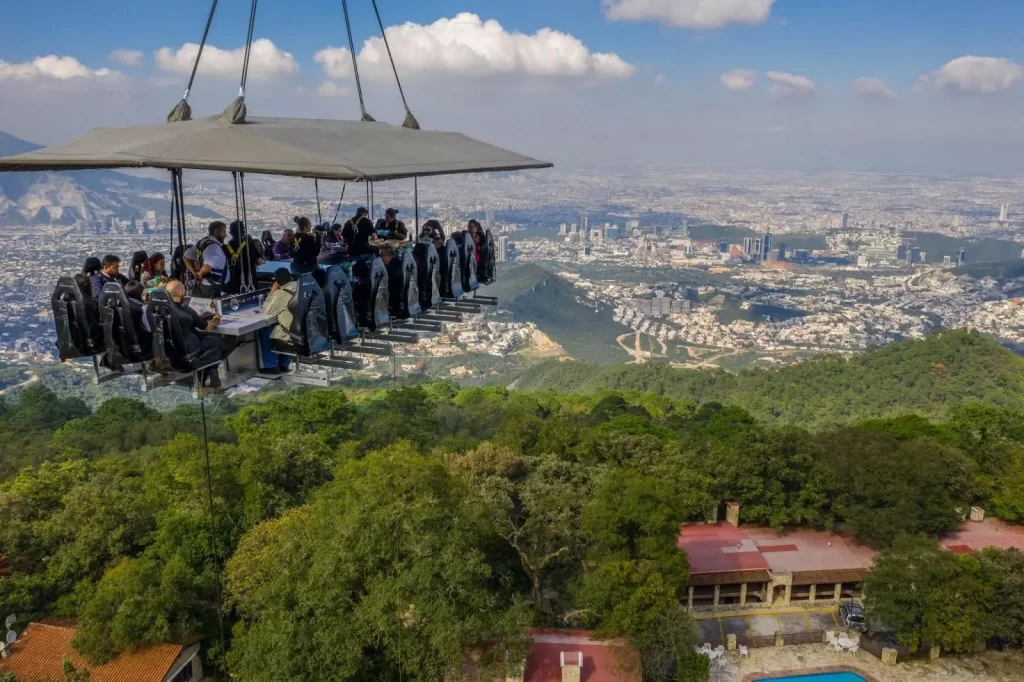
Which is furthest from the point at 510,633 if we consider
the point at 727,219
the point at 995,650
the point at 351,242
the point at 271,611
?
the point at 727,219

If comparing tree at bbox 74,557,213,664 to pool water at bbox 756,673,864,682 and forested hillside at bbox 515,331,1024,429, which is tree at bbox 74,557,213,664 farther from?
forested hillside at bbox 515,331,1024,429

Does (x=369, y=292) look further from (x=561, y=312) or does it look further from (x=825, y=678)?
(x=561, y=312)

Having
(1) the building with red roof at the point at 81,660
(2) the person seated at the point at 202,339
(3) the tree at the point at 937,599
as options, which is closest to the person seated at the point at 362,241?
(2) the person seated at the point at 202,339

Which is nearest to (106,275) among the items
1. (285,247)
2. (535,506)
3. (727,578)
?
(285,247)

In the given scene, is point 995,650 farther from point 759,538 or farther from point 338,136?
point 338,136

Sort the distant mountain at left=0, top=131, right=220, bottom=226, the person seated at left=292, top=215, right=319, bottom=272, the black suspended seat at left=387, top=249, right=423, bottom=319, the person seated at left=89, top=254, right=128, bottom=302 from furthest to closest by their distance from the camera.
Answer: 1. the distant mountain at left=0, top=131, right=220, bottom=226
2. the black suspended seat at left=387, top=249, right=423, bottom=319
3. the person seated at left=292, top=215, right=319, bottom=272
4. the person seated at left=89, top=254, right=128, bottom=302

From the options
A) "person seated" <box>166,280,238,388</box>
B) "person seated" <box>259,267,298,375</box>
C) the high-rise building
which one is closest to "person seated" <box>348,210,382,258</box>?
"person seated" <box>259,267,298,375</box>
